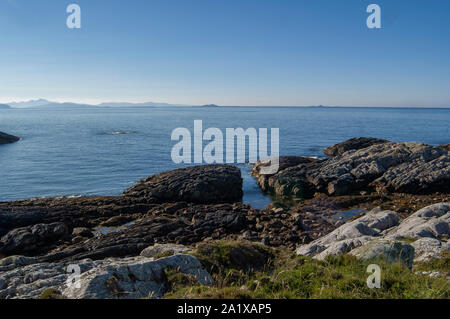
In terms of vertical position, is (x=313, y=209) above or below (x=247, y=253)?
below

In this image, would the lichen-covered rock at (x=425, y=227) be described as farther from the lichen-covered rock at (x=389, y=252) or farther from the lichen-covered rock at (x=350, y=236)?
the lichen-covered rock at (x=389, y=252)

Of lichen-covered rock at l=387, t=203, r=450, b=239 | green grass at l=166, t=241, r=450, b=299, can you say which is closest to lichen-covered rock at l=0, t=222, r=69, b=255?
green grass at l=166, t=241, r=450, b=299

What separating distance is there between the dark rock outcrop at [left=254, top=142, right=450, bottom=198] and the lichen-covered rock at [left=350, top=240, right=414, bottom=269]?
20178mm

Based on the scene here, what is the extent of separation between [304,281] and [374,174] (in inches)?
1061

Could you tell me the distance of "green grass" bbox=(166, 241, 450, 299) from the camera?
611cm

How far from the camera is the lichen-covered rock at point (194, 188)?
2822cm

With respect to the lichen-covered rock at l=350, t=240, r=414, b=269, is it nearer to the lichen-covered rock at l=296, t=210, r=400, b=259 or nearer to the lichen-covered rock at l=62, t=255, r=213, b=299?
the lichen-covered rock at l=296, t=210, r=400, b=259

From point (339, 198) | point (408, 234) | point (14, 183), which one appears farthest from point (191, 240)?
point (14, 183)

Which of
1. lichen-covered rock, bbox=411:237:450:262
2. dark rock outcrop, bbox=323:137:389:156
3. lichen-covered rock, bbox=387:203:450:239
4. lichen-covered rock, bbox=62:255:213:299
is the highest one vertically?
dark rock outcrop, bbox=323:137:389:156

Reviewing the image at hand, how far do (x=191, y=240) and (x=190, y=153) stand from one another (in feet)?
125

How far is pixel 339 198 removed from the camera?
2717 centimetres

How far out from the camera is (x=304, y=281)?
695cm

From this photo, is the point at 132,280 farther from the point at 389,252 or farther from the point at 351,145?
the point at 351,145

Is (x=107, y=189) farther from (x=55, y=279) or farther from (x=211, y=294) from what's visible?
(x=211, y=294)
